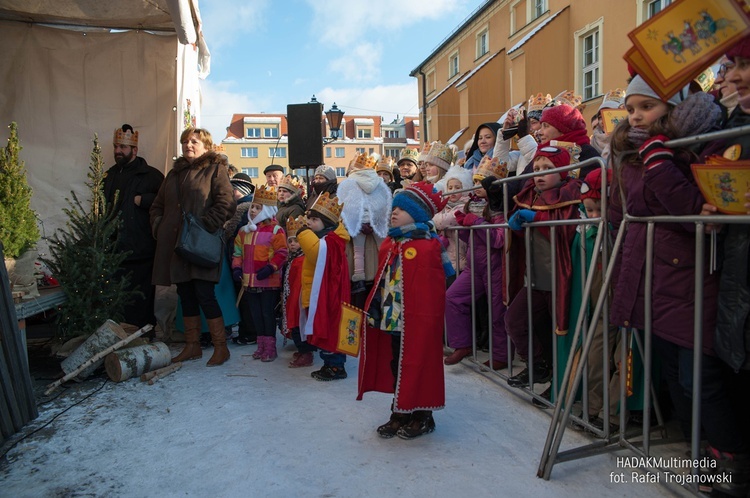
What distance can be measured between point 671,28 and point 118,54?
598 cm

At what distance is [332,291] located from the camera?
4.20 metres

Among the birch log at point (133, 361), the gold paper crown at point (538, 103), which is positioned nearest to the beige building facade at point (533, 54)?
the gold paper crown at point (538, 103)

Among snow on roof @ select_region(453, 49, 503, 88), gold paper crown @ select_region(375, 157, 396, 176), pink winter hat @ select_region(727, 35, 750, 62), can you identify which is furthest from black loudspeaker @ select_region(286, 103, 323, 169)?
snow on roof @ select_region(453, 49, 503, 88)

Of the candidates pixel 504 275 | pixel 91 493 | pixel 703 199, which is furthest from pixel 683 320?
pixel 91 493

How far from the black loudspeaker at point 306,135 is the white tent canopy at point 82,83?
3.21 m

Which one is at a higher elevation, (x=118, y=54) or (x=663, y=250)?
(x=118, y=54)

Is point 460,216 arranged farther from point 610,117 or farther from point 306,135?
point 306,135

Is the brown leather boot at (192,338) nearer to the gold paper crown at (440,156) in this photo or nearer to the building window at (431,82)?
the gold paper crown at (440,156)

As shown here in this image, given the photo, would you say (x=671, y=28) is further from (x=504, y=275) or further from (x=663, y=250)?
(x=504, y=275)

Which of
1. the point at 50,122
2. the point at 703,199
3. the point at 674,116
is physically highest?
the point at 50,122

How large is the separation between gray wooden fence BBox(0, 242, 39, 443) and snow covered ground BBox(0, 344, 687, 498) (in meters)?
0.11

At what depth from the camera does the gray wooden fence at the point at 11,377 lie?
3.12 meters

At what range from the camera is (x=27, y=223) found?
154 inches

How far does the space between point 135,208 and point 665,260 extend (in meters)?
4.84
